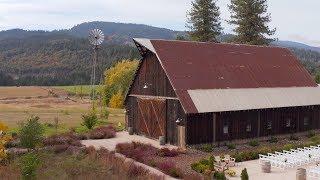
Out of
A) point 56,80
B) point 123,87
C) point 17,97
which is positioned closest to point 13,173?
point 123,87

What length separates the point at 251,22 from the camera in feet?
228

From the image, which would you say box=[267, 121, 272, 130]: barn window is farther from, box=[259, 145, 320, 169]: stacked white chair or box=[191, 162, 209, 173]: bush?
box=[191, 162, 209, 173]: bush

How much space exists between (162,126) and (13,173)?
16.3m

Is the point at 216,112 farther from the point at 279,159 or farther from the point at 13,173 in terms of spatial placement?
the point at 13,173

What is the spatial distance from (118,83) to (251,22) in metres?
27.9

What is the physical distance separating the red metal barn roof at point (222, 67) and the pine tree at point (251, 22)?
21876mm

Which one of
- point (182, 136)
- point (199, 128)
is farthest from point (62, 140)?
point (199, 128)

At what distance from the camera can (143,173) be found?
24.7m

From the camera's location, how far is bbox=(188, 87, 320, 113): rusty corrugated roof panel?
116 feet

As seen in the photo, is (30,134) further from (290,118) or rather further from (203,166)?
(290,118)

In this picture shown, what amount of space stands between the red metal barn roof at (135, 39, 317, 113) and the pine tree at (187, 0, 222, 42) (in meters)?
23.0

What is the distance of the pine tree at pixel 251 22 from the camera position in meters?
69.1

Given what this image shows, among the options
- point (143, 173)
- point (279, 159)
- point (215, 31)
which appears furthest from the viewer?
point (215, 31)

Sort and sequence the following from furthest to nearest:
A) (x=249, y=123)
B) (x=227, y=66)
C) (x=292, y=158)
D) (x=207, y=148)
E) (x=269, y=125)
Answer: (x=227, y=66)
(x=269, y=125)
(x=249, y=123)
(x=207, y=148)
(x=292, y=158)
